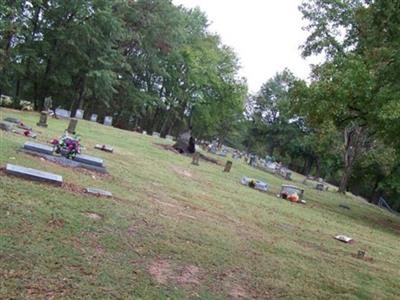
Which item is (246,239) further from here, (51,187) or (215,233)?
(51,187)

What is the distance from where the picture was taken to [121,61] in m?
37.5

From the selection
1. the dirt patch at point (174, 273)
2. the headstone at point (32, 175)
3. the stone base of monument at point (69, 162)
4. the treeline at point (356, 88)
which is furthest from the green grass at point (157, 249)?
the treeline at point (356, 88)

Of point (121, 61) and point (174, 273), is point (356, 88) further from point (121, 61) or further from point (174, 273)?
point (121, 61)

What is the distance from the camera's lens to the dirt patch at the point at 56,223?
6255 mm

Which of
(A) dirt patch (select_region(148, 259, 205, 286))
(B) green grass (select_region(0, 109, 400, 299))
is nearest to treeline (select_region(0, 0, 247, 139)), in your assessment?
(B) green grass (select_region(0, 109, 400, 299))

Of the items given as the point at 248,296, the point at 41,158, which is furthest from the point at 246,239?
the point at 41,158

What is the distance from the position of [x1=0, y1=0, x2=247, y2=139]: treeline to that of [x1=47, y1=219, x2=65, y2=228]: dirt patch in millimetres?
18952

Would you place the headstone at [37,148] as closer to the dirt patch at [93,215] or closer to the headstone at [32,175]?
the headstone at [32,175]

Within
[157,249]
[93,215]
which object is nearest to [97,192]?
[93,215]

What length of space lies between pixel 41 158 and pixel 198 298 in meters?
7.00

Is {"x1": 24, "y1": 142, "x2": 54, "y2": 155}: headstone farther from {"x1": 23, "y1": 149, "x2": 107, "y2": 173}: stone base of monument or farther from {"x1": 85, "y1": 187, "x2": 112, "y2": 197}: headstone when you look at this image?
{"x1": 85, "y1": 187, "x2": 112, "y2": 197}: headstone

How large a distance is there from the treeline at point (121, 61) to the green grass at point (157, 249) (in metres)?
17.0

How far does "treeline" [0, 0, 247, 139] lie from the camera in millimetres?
32438

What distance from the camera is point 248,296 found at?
A: 5750 millimetres
